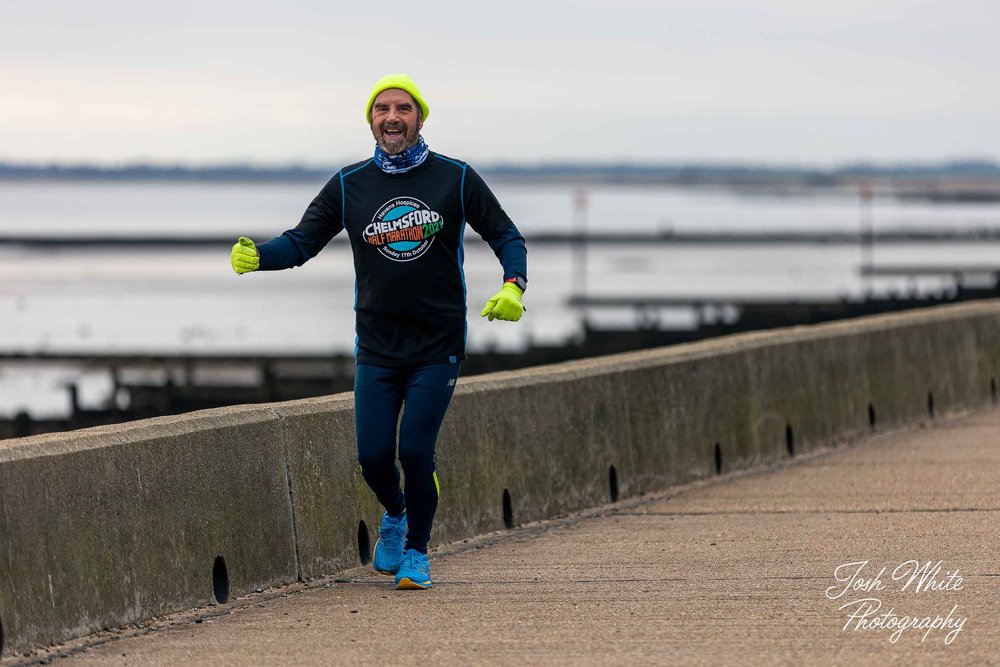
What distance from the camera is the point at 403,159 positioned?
7.63 m

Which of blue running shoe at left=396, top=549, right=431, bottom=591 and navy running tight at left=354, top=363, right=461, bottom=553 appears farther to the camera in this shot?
blue running shoe at left=396, top=549, right=431, bottom=591

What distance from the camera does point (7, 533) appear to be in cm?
675

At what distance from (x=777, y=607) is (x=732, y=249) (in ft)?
359

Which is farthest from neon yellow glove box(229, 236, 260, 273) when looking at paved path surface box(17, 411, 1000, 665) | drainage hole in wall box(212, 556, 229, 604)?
paved path surface box(17, 411, 1000, 665)

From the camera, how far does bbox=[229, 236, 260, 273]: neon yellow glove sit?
7.49m

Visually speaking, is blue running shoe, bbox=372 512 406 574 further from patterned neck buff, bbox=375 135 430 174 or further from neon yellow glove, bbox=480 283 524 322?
patterned neck buff, bbox=375 135 430 174

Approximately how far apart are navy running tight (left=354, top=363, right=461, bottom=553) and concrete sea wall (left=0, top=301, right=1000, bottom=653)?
0.58 meters

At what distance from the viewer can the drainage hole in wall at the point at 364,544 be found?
8648 mm

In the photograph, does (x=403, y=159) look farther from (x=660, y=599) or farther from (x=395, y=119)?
(x=660, y=599)

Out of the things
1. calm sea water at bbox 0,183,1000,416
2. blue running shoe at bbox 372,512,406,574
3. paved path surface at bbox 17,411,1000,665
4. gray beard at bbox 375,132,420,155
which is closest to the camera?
paved path surface at bbox 17,411,1000,665

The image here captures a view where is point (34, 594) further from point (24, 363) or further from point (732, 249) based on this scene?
point (732, 249)

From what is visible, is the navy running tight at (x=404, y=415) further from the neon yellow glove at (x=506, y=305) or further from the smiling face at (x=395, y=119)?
the smiling face at (x=395, y=119)

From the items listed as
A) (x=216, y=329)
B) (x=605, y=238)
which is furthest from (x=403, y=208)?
(x=605, y=238)

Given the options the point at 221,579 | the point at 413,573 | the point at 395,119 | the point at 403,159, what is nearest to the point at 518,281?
the point at 403,159
